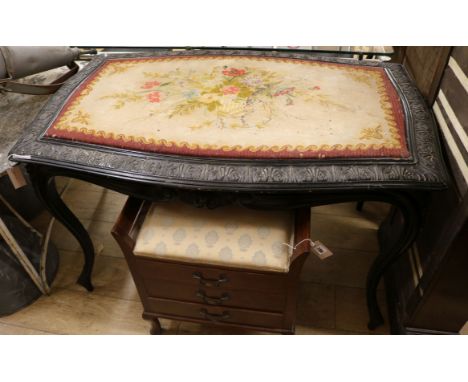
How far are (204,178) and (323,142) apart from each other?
269mm

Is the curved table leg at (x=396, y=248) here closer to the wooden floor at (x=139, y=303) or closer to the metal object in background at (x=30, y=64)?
the wooden floor at (x=139, y=303)

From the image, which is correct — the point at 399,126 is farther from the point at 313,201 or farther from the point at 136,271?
the point at 136,271

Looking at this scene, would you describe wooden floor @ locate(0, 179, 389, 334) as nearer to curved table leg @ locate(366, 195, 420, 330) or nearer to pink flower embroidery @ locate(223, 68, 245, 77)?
curved table leg @ locate(366, 195, 420, 330)

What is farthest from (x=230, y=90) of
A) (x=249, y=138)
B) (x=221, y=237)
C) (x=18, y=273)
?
(x=18, y=273)

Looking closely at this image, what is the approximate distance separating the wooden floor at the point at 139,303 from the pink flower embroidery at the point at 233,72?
2.22 feet

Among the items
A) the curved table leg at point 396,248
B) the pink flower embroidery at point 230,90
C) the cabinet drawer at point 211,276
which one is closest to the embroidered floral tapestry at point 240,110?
the pink flower embroidery at point 230,90

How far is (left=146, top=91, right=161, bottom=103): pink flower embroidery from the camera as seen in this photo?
0.92 m

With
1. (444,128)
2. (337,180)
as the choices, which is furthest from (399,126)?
(337,180)

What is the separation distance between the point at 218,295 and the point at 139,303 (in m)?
0.40

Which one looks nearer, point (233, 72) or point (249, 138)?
point (249, 138)

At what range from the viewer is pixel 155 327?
1.10m

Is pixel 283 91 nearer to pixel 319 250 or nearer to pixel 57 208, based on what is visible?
pixel 319 250

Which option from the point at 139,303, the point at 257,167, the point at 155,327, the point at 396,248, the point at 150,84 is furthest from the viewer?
the point at 139,303

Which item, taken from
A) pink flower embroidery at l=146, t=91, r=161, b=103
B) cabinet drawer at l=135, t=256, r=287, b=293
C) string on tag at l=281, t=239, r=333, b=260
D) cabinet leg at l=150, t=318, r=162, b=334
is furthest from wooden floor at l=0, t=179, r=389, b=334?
pink flower embroidery at l=146, t=91, r=161, b=103
